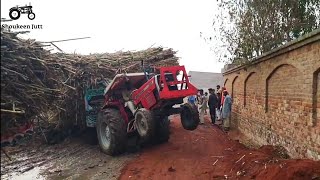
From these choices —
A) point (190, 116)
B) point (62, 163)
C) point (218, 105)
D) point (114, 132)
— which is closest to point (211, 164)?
point (190, 116)

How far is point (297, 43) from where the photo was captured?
755 cm

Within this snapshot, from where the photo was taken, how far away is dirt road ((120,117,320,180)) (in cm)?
641

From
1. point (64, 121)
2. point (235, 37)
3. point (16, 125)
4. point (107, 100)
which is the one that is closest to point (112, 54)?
point (107, 100)

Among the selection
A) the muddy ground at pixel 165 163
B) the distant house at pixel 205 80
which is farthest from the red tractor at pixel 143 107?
the distant house at pixel 205 80

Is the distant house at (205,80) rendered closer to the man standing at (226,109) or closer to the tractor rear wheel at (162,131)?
the man standing at (226,109)

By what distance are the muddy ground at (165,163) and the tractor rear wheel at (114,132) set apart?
0.76 feet

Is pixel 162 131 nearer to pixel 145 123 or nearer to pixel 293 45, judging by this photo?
pixel 145 123

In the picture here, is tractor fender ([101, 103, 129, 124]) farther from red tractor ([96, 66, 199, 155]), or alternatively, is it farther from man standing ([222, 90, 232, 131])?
man standing ([222, 90, 232, 131])

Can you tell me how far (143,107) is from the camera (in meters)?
9.16

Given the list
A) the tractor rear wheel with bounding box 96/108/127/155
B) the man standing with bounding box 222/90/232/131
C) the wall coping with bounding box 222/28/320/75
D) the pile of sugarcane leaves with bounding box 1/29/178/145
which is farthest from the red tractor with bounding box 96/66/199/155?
the man standing with bounding box 222/90/232/131

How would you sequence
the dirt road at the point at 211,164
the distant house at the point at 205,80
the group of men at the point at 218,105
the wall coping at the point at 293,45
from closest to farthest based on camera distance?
the dirt road at the point at 211,164, the wall coping at the point at 293,45, the group of men at the point at 218,105, the distant house at the point at 205,80

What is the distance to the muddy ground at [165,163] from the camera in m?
6.98

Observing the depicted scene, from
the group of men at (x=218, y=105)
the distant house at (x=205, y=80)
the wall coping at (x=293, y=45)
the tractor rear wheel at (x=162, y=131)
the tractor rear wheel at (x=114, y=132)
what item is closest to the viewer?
the wall coping at (x=293, y=45)

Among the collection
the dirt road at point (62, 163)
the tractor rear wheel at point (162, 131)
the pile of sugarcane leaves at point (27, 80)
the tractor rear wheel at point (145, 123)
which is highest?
the pile of sugarcane leaves at point (27, 80)
